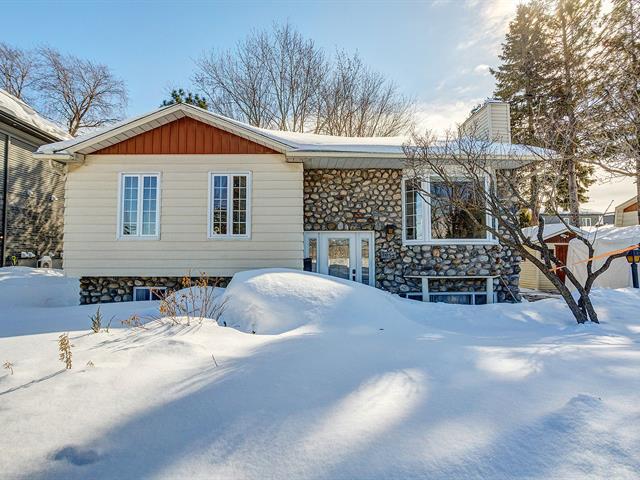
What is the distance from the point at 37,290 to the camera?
7621mm

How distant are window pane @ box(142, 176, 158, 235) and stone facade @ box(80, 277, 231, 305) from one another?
1.18 m

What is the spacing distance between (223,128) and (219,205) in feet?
5.96

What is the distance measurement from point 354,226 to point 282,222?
1.86 meters

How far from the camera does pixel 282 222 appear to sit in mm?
7746

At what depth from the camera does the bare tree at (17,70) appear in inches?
746

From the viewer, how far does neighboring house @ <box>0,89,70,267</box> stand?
1064 centimetres

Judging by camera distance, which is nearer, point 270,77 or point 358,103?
point 270,77

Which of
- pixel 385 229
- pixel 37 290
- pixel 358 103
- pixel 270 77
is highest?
pixel 270 77

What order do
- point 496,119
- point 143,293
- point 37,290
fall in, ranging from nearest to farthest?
point 37,290 → point 143,293 → point 496,119

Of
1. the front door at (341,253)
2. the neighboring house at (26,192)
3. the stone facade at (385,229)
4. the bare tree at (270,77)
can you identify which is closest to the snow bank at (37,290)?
the neighboring house at (26,192)

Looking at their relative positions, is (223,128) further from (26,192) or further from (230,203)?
(26,192)

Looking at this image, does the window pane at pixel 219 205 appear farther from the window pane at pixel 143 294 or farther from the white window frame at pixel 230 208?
the window pane at pixel 143 294

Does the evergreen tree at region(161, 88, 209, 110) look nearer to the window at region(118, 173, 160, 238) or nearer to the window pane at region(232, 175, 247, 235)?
the window at region(118, 173, 160, 238)

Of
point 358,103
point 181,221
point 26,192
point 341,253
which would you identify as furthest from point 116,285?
point 358,103
